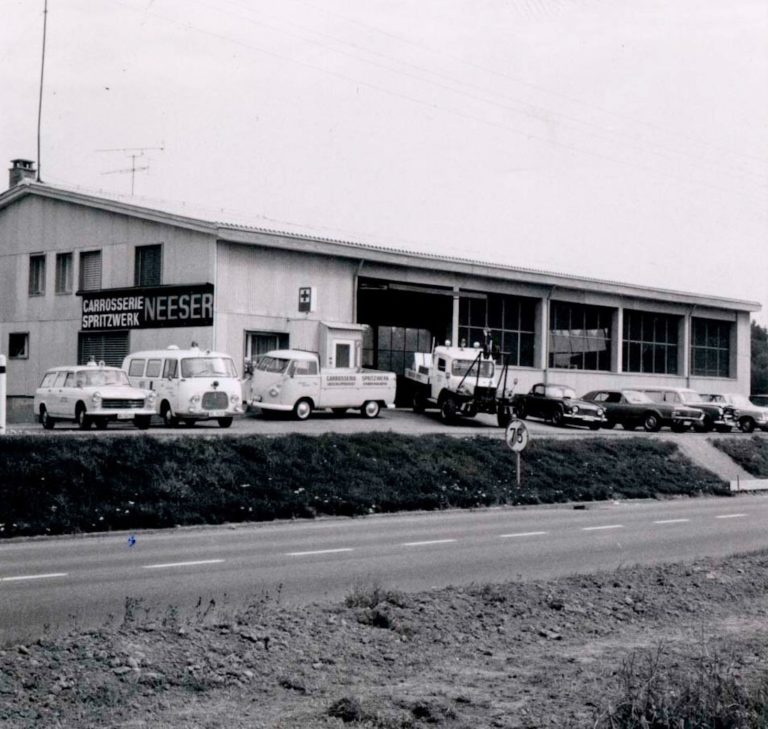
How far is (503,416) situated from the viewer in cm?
3966

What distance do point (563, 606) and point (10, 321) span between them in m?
37.6

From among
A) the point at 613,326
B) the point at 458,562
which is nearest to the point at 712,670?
the point at 458,562

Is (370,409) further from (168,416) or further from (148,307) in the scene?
(148,307)

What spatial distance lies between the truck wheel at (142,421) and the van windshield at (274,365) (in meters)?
5.80

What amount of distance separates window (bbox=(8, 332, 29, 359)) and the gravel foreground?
35.2 m

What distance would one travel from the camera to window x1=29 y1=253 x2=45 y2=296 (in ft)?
143

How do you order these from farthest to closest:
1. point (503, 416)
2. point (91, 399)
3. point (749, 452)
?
point (503, 416) < point (749, 452) < point (91, 399)

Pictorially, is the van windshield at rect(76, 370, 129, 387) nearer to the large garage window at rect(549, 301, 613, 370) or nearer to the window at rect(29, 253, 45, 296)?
the window at rect(29, 253, 45, 296)

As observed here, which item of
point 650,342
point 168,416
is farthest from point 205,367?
point 650,342

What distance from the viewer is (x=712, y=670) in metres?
6.79

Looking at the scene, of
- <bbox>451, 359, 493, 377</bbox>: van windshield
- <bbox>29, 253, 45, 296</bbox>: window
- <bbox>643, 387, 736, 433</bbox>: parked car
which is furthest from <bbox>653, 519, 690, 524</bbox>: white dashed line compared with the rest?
<bbox>29, 253, 45, 296</bbox>: window

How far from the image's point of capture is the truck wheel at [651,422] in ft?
145

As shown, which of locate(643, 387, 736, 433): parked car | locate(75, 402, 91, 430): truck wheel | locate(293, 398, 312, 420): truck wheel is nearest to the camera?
locate(75, 402, 91, 430): truck wheel

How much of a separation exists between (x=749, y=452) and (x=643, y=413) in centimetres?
766
